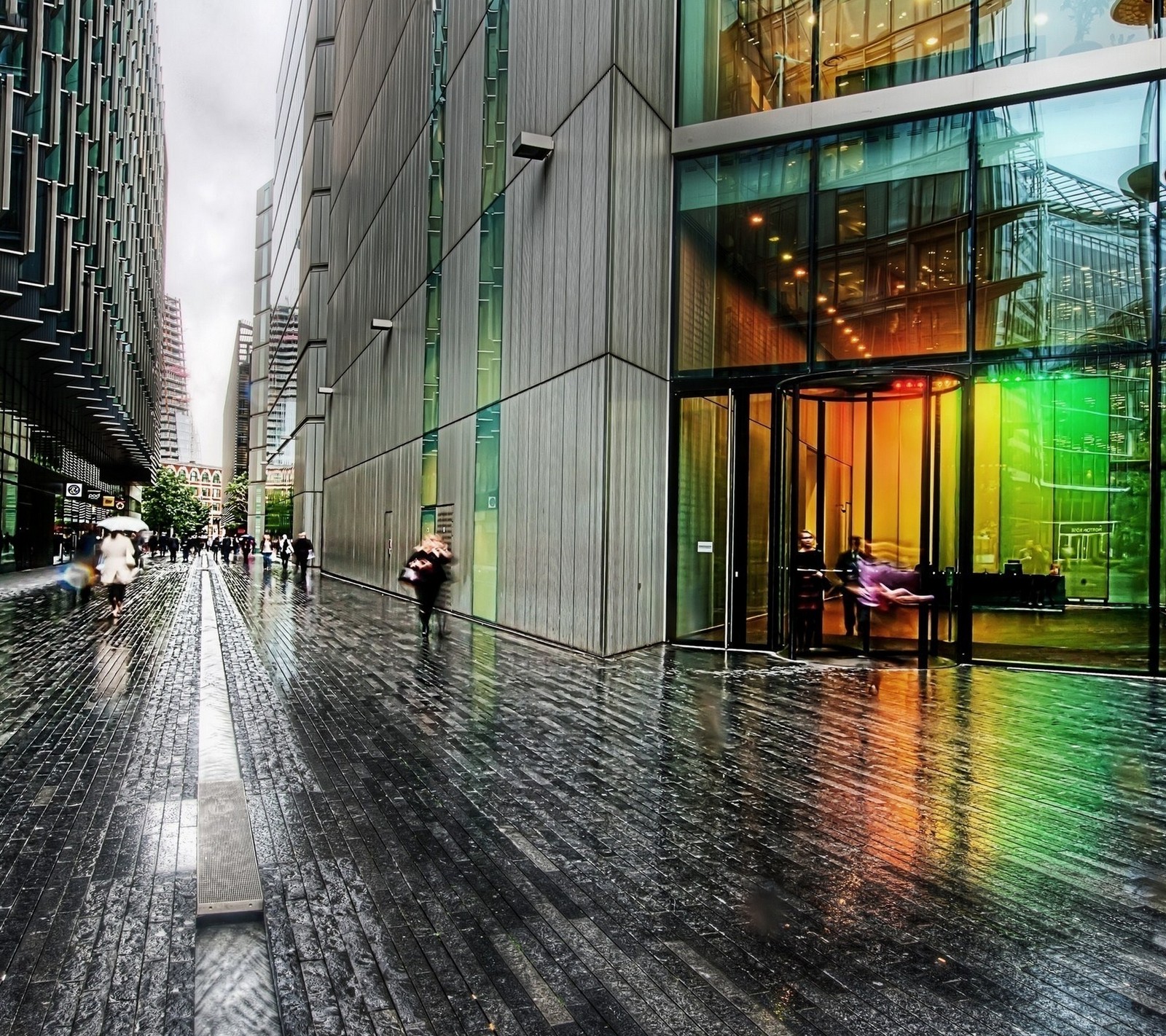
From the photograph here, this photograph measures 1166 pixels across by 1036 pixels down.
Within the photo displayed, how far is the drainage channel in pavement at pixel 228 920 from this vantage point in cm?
304

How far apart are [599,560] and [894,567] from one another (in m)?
4.01

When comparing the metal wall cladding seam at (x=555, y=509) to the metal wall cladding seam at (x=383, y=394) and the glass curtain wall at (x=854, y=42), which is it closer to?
the glass curtain wall at (x=854, y=42)

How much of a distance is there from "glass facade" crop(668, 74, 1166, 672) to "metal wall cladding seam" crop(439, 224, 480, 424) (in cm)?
541

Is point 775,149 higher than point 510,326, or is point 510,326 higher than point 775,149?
point 775,149

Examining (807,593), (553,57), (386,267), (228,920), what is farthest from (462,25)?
(228,920)

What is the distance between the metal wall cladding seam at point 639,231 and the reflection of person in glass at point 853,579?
385 centimetres

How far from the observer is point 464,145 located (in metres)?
18.9

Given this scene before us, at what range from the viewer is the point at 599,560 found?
39.4ft

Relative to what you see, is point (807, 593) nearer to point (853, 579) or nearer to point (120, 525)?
point (853, 579)

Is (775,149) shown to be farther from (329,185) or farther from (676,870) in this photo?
(329,185)

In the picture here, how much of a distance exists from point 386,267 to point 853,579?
19.7 metres

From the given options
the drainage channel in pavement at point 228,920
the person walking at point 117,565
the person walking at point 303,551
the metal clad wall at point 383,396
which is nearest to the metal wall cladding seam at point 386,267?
the metal clad wall at point 383,396

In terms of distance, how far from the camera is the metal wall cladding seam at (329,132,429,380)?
2283 centimetres

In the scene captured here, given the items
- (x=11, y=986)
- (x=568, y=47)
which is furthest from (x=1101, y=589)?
(x=11, y=986)
